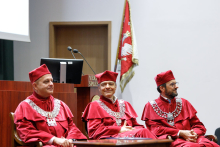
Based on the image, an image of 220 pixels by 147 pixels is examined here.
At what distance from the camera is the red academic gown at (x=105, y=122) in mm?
2792

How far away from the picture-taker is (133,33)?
5.32 m

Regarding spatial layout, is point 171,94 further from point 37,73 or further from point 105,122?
point 37,73

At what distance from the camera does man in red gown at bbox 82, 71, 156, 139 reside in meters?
2.86

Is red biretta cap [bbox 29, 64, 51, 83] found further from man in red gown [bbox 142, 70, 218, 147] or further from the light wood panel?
the light wood panel

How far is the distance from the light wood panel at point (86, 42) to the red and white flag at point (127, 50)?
2.18ft

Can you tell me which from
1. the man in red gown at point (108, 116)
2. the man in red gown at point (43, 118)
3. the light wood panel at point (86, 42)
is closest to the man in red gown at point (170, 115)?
the man in red gown at point (108, 116)

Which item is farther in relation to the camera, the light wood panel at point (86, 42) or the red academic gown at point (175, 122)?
the light wood panel at point (86, 42)

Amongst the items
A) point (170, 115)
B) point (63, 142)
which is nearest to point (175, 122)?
point (170, 115)

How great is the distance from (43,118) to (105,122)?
0.66 meters

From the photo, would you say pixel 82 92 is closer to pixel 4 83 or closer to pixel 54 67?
pixel 54 67

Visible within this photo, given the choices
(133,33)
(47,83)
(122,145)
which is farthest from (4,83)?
(133,33)

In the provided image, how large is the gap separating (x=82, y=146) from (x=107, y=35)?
4.11m

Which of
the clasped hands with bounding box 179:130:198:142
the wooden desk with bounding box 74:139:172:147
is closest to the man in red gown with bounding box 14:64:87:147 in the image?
the wooden desk with bounding box 74:139:172:147

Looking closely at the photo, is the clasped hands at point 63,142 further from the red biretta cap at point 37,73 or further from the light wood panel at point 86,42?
the light wood panel at point 86,42
